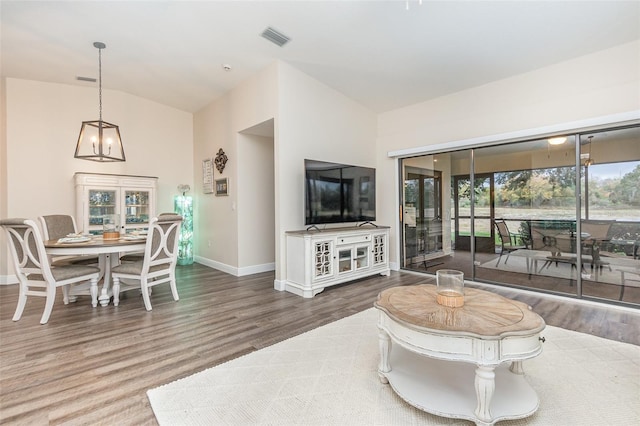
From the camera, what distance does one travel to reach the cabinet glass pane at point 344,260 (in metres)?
4.22

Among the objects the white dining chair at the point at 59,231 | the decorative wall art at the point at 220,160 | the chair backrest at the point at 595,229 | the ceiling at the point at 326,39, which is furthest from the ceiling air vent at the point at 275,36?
the chair backrest at the point at 595,229

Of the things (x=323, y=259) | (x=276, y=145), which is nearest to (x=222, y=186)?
(x=276, y=145)

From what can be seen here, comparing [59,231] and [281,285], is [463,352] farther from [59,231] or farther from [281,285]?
[59,231]

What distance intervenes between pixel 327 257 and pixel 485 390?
8.95 feet

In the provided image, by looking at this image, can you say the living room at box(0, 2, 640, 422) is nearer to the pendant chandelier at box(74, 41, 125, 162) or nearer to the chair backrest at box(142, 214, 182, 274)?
the pendant chandelier at box(74, 41, 125, 162)

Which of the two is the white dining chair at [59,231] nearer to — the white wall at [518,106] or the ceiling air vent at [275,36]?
the ceiling air vent at [275,36]

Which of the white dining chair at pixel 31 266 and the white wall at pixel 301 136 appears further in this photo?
the white wall at pixel 301 136

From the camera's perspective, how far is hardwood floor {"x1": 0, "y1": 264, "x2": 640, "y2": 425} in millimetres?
1752

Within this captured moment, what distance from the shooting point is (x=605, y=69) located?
3287 mm

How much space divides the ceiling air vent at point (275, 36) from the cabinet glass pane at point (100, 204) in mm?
3815

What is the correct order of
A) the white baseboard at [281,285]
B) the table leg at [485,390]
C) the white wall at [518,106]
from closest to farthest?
the table leg at [485,390] → the white wall at [518,106] → the white baseboard at [281,285]

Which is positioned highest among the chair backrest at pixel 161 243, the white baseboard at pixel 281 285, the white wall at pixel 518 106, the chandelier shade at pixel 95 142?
the white wall at pixel 518 106

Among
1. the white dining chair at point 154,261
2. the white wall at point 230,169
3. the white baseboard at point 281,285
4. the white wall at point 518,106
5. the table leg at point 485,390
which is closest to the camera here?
the table leg at point 485,390

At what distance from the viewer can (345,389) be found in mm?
1828
